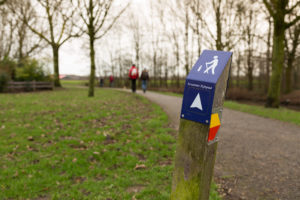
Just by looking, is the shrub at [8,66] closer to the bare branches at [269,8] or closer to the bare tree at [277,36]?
the bare branches at [269,8]

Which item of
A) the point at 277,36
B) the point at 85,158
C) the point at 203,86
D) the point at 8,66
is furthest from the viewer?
the point at 8,66

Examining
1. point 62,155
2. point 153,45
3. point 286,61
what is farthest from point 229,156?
point 153,45

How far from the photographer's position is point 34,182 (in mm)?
3670

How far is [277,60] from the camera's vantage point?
11.6 metres

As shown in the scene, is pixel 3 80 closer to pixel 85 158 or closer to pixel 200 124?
pixel 85 158

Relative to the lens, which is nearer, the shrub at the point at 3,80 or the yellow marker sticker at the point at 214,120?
the yellow marker sticker at the point at 214,120

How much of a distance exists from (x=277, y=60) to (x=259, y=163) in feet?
30.2

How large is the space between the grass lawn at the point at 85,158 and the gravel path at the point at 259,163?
0.65 meters

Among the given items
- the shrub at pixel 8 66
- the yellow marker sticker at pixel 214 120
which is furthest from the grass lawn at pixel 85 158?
the shrub at pixel 8 66

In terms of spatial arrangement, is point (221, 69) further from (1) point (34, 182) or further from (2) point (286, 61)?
(2) point (286, 61)

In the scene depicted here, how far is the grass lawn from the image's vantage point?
3.46 meters

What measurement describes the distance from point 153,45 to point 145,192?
32.7m

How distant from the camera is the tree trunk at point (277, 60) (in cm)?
1135

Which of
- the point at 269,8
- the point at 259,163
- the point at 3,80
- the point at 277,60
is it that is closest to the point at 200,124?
the point at 259,163
